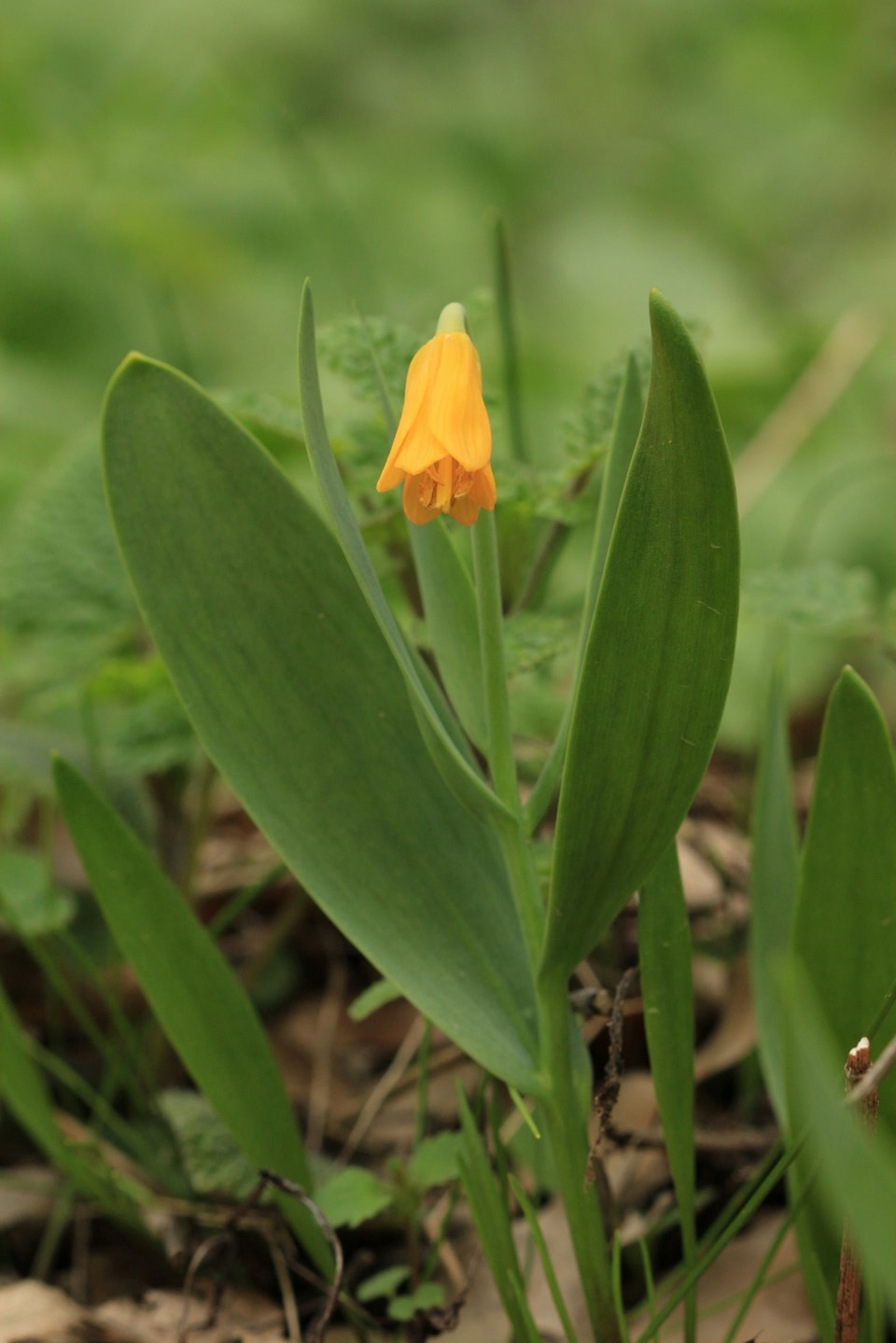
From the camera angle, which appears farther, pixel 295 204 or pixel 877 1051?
pixel 295 204

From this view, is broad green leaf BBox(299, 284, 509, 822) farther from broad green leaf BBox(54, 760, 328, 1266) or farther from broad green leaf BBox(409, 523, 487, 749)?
broad green leaf BBox(54, 760, 328, 1266)

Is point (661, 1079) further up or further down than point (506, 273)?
further down

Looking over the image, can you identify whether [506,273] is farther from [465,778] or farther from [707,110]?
[707,110]

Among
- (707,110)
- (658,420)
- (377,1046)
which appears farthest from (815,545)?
(707,110)

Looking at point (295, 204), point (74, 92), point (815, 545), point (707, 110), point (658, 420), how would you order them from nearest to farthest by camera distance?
point (658, 420)
point (815, 545)
point (295, 204)
point (74, 92)
point (707, 110)

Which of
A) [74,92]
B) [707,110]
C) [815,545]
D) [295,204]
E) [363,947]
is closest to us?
[363,947]

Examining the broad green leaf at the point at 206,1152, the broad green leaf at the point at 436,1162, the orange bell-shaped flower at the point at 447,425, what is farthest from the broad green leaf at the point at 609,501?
the broad green leaf at the point at 206,1152

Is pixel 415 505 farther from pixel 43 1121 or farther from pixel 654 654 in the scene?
pixel 43 1121
